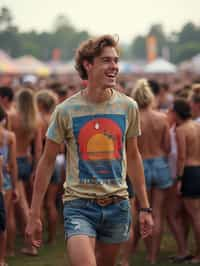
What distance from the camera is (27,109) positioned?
10133 millimetres

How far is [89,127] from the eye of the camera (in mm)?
5652

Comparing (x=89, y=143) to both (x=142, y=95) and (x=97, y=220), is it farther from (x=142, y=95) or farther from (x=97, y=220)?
(x=142, y=95)

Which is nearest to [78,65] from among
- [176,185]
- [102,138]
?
[102,138]

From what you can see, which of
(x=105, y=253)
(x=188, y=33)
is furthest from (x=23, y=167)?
(x=188, y=33)

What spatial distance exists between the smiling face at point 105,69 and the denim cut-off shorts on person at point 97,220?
809 mm

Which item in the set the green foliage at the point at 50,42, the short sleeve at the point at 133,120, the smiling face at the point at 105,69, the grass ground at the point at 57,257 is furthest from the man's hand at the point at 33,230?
the green foliage at the point at 50,42

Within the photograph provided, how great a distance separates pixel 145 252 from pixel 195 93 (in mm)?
2075

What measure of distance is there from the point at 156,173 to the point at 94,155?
3632 millimetres

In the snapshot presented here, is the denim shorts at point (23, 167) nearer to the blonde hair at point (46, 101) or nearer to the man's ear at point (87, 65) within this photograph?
the blonde hair at point (46, 101)

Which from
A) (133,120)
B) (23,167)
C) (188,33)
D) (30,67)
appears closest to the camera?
(133,120)

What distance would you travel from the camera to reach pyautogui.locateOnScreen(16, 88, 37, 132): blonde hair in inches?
398

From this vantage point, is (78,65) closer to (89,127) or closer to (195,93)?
(89,127)

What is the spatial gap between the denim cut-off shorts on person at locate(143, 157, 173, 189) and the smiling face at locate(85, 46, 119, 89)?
3.57 m

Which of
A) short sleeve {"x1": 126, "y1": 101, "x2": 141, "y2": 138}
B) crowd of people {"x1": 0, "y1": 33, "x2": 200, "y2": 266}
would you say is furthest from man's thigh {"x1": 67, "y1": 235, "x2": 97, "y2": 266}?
short sleeve {"x1": 126, "y1": 101, "x2": 141, "y2": 138}
